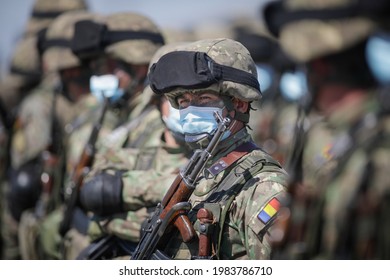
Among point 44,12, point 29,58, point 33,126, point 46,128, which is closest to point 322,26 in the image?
point 46,128

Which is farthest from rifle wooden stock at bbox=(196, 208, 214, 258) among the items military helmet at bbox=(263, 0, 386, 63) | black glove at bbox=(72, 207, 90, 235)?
black glove at bbox=(72, 207, 90, 235)

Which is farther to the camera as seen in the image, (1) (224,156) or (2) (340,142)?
(1) (224,156)

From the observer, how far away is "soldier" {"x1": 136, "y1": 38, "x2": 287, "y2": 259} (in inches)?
187

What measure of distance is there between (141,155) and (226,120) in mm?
1541

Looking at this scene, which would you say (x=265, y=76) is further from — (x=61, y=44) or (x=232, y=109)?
(x=232, y=109)

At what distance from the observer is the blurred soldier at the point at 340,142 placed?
3.61 metres

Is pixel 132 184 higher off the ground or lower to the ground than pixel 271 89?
higher

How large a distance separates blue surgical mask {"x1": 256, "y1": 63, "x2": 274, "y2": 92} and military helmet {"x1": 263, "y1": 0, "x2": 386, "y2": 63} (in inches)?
315

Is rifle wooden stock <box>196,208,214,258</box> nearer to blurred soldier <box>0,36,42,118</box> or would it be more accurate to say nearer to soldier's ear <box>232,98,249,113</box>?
soldier's ear <box>232,98,249,113</box>

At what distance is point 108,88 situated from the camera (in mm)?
7879

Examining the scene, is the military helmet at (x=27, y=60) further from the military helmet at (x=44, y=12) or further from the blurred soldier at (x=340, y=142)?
the blurred soldier at (x=340, y=142)

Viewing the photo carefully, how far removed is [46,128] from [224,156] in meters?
4.90
